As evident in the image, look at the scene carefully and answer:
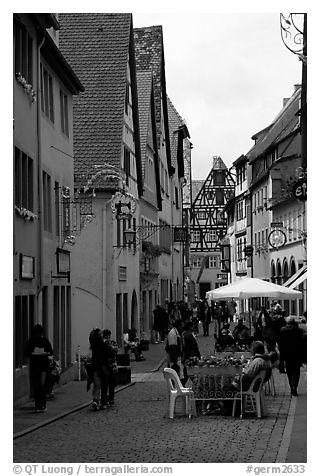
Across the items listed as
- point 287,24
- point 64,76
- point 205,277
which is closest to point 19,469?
point 287,24

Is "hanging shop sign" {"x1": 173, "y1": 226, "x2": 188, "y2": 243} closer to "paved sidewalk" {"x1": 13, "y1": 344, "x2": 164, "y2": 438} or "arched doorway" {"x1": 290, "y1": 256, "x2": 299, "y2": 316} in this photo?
"arched doorway" {"x1": 290, "y1": 256, "x2": 299, "y2": 316}

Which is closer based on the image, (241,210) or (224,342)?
(224,342)

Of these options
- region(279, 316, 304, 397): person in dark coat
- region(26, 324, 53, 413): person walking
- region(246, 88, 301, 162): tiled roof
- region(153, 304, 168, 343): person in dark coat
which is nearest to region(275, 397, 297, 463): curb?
region(279, 316, 304, 397): person in dark coat

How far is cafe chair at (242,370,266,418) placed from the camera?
1634cm

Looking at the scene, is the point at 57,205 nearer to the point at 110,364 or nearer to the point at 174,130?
the point at 110,364

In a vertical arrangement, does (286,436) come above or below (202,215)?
below

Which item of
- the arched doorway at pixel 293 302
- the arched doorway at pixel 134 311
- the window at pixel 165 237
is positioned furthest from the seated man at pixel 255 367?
the window at pixel 165 237

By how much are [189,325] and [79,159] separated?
12769 mm

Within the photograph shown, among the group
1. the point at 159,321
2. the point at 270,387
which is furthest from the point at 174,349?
the point at 159,321

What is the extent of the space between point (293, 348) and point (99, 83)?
52.9 feet

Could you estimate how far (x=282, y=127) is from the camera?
55.8 metres

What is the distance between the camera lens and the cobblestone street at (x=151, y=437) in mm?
11938

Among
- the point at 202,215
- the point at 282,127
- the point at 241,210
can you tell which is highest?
the point at 282,127
